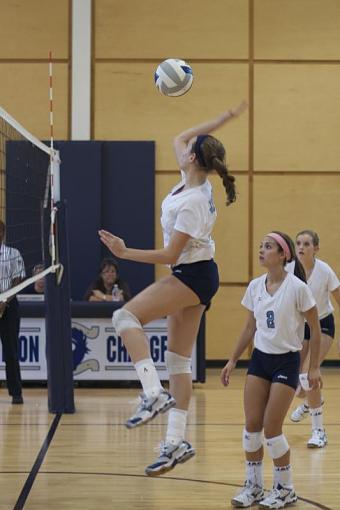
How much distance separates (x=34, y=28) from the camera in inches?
501

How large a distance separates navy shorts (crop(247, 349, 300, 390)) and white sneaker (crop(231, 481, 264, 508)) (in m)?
0.62

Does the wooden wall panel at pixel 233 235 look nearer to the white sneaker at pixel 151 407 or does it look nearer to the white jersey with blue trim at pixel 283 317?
the white jersey with blue trim at pixel 283 317

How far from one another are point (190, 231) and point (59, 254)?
13.8ft

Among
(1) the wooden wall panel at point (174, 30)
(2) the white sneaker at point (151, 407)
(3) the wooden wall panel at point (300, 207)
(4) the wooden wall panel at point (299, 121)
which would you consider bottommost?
(2) the white sneaker at point (151, 407)

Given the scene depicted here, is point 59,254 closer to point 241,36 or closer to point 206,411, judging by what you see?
point 206,411

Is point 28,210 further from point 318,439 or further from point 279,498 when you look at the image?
point 279,498

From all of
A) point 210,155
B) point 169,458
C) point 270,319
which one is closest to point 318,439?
point 270,319

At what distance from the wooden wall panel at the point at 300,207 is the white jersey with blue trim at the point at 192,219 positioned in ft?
24.5

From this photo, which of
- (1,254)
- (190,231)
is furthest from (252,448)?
(1,254)

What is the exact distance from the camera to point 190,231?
5.16m

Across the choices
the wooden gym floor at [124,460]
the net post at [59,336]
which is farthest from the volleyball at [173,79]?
the net post at [59,336]

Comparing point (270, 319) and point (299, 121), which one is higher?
point (299, 121)

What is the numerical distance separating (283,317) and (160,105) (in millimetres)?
7582

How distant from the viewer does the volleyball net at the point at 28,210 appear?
26.0ft
